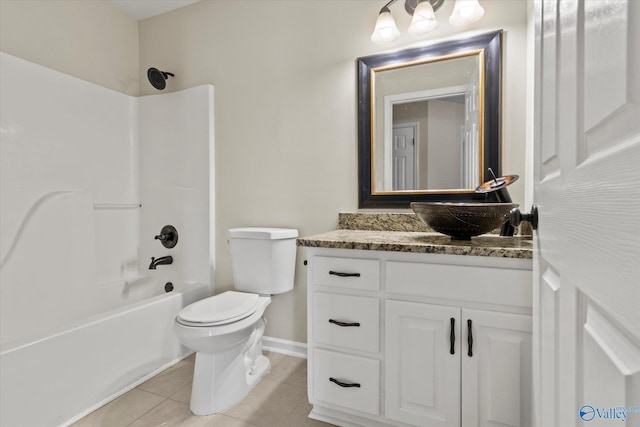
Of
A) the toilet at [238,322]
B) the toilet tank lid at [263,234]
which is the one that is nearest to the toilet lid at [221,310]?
the toilet at [238,322]

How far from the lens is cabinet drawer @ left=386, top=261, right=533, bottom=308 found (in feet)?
3.77

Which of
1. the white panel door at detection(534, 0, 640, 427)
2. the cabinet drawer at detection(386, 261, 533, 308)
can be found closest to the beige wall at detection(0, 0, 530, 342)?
the cabinet drawer at detection(386, 261, 533, 308)

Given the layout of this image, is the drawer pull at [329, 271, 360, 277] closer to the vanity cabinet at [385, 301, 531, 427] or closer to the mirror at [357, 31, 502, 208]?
the vanity cabinet at [385, 301, 531, 427]

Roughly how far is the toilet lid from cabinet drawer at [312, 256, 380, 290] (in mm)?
483

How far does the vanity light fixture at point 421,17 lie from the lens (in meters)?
1.61

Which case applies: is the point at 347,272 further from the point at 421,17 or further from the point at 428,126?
the point at 421,17

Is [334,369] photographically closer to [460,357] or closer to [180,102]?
[460,357]

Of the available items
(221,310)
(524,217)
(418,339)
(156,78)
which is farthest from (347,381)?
(156,78)

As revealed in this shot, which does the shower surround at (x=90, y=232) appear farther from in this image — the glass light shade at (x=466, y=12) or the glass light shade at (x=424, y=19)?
the glass light shade at (x=466, y=12)

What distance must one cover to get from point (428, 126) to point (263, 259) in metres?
1.27

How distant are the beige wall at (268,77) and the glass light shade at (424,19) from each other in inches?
3.8

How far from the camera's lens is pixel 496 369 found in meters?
1.18

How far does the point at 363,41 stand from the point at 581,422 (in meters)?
2.02

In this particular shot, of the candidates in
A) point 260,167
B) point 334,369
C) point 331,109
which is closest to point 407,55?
point 331,109
